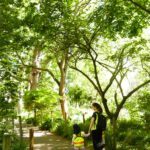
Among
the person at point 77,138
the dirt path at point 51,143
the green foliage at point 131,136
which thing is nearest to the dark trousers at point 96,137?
the person at point 77,138

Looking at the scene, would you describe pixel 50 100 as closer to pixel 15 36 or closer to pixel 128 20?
pixel 15 36

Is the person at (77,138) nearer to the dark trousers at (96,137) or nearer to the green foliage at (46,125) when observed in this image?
the dark trousers at (96,137)

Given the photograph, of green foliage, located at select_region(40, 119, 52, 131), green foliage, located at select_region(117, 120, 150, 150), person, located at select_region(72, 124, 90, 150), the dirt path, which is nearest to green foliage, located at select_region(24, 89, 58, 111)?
green foliage, located at select_region(40, 119, 52, 131)

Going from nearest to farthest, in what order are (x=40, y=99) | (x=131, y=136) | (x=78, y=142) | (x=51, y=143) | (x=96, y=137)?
(x=78, y=142) < (x=96, y=137) < (x=131, y=136) < (x=51, y=143) < (x=40, y=99)

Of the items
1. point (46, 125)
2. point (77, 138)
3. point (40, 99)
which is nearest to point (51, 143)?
point (46, 125)

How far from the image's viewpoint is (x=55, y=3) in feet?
38.5

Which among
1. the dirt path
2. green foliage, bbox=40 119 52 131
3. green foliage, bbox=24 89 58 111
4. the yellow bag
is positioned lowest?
the dirt path

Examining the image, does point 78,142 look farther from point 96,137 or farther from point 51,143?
point 51,143

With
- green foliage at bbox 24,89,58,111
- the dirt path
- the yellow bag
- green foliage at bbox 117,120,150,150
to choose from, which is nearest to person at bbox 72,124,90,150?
the yellow bag

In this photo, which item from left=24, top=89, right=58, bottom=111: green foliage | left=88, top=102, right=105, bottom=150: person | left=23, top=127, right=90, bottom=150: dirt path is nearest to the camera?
left=88, top=102, right=105, bottom=150: person

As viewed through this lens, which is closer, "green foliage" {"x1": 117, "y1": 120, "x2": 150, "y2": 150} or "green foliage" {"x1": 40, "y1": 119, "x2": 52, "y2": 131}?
"green foliage" {"x1": 117, "y1": 120, "x2": 150, "y2": 150}

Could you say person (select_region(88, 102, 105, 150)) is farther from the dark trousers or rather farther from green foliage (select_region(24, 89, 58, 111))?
green foliage (select_region(24, 89, 58, 111))

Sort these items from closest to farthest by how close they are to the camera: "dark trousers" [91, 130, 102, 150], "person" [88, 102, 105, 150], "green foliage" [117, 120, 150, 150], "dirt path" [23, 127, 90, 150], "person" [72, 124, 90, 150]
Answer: "person" [72, 124, 90, 150], "person" [88, 102, 105, 150], "dark trousers" [91, 130, 102, 150], "green foliage" [117, 120, 150, 150], "dirt path" [23, 127, 90, 150]

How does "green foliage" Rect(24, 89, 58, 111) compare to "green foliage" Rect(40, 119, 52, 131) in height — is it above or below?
above
